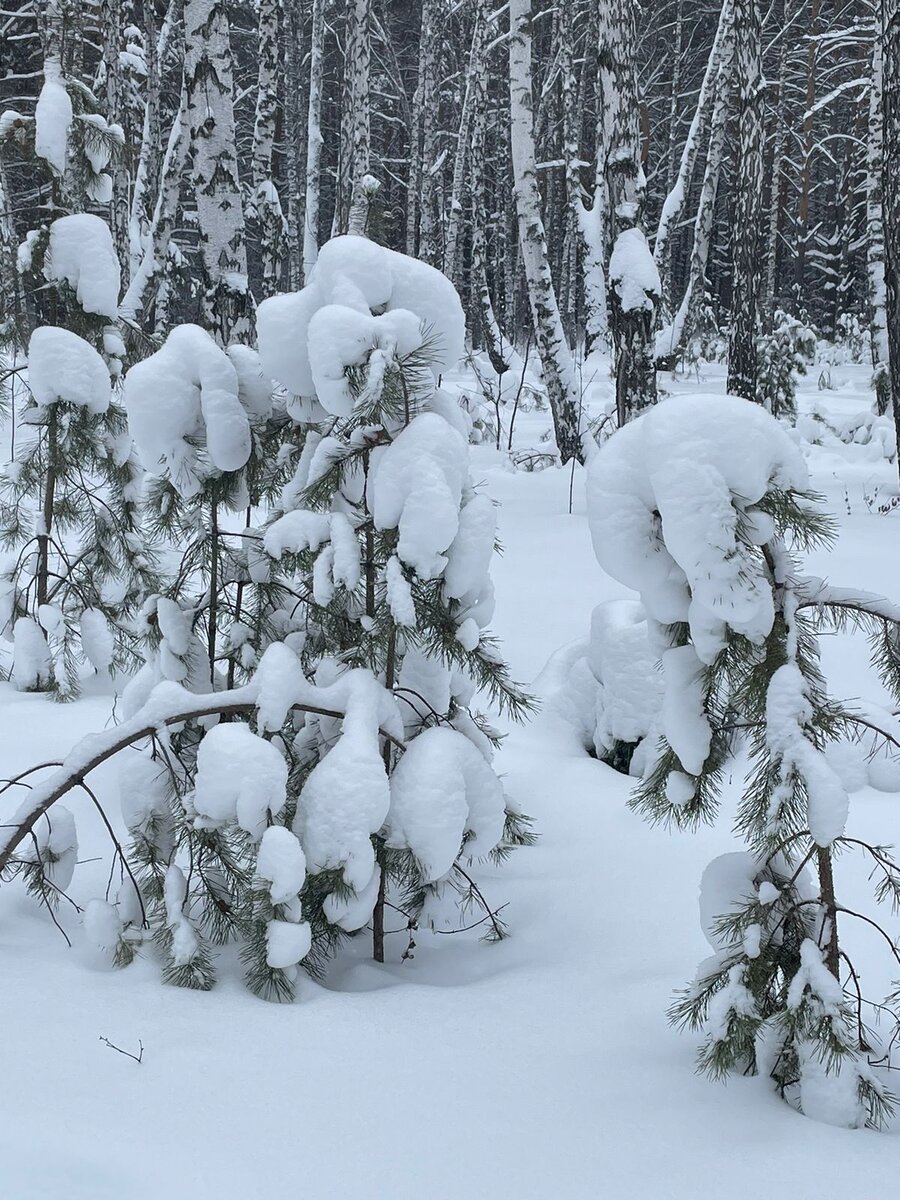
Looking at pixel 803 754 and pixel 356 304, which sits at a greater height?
pixel 356 304

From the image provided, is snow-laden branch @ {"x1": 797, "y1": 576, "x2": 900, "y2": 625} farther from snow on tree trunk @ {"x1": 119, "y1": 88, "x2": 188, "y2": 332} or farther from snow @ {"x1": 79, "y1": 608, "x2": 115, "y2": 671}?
snow on tree trunk @ {"x1": 119, "y1": 88, "x2": 188, "y2": 332}

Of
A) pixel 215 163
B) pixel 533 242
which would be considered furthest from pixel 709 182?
pixel 215 163

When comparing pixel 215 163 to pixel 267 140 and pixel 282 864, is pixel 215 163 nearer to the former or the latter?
pixel 267 140

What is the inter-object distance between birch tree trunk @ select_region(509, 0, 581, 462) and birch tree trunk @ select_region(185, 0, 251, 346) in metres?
3.31

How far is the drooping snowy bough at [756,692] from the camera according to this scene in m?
1.88

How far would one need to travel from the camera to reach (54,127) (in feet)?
14.2

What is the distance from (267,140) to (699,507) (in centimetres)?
1137

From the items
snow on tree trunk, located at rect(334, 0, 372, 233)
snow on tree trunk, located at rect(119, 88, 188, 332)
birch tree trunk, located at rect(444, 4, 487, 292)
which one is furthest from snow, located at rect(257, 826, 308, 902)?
birch tree trunk, located at rect(444, 4, 487, 292)

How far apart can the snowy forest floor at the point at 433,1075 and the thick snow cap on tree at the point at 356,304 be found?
1458 millimetres

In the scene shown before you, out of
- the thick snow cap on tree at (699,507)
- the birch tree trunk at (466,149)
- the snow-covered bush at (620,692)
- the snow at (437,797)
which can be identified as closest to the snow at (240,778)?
the snow at (437,797)

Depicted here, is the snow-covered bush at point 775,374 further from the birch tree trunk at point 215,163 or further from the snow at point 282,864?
the snow at point 282,864

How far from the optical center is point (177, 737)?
2.98m

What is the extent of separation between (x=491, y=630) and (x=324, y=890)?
3685 mm

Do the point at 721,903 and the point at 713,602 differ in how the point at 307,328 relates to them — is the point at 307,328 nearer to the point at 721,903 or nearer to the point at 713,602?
the point at 713,602
